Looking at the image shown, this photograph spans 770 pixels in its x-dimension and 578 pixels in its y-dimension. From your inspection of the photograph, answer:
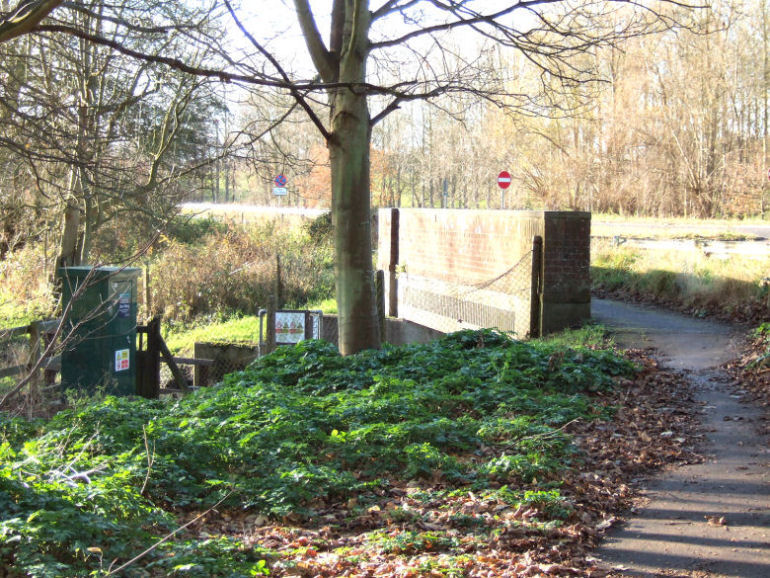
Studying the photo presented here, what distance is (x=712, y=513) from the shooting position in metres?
5.25

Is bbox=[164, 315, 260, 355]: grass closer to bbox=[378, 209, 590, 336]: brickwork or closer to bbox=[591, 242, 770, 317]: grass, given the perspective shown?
bbox=[378, 209, 590, 336]: brickwork

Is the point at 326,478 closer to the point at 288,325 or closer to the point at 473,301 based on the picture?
the point at 288,325

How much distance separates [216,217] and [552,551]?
111 feet

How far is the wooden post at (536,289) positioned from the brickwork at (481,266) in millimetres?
100

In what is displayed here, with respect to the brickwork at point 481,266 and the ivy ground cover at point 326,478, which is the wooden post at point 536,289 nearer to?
the brickwork at point 481,266

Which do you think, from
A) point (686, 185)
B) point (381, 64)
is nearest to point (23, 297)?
point (381, 64)

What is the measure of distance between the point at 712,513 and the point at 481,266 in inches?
392

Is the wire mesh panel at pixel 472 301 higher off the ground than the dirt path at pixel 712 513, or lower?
higher

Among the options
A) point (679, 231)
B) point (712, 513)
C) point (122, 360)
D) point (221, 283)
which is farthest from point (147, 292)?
point (712, 513)

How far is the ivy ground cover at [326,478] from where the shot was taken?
4.12 meters

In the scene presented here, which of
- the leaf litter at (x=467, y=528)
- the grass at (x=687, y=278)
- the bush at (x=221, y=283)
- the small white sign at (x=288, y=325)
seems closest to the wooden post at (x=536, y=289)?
the grass at (x=687, y=278)

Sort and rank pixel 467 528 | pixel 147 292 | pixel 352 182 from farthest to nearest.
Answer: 1. pixel 147 292
2. pixel 352 182
3. pixel 467 528

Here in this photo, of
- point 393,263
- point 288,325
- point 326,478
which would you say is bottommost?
point 326,478

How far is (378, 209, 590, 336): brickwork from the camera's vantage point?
12.9 m
